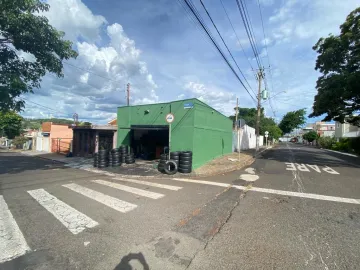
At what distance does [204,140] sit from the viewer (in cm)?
1236

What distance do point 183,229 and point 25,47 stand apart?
9457 mm

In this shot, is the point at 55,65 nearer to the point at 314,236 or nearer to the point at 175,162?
the point at 175,162

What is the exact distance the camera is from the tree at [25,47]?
22.3 feet

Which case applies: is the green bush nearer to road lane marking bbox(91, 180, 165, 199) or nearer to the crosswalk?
the crosswalk

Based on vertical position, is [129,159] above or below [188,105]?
below

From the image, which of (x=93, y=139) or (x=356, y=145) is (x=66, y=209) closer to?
(x=93, y=139)

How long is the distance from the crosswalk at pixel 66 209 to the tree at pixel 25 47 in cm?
416

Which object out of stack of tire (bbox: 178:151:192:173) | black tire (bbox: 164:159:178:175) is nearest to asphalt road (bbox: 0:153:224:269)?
black tire (bbox: 164:159:178:175)

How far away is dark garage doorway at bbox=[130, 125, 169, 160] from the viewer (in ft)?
50.3

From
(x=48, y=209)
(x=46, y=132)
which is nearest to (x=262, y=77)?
(x=48, y=209)

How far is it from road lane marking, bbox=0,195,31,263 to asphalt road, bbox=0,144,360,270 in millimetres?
32

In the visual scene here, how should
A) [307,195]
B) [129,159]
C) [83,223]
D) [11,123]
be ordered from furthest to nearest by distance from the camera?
1. [11,123]
2. [129,159]
3. [307,195]
4. [83,223]

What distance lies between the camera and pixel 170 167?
9.71 metres

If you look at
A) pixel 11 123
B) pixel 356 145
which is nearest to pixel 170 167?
pixel 356 145
